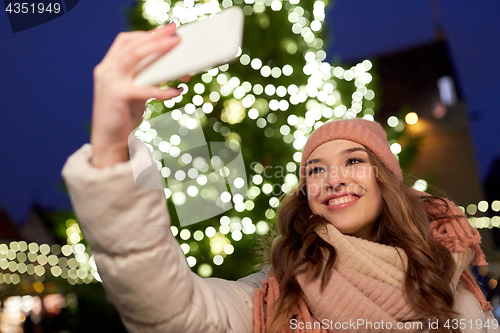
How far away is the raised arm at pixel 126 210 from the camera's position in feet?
2.02

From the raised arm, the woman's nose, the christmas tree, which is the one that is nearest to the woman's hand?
the raised arm

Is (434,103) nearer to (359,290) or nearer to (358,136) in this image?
(358,136)

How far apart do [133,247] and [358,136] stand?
3.91ft

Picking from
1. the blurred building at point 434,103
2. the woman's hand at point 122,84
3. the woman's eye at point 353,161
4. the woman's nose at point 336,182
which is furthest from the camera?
the blurred building at point 434,103

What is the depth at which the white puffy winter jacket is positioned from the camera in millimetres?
663

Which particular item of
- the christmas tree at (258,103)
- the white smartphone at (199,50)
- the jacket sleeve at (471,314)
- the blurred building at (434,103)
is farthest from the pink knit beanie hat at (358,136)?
the blurred building at (434,103)

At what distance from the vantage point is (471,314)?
1322mm

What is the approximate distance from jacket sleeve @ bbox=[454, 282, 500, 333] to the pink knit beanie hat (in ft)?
1.87

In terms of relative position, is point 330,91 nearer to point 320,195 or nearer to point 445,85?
point 320,195

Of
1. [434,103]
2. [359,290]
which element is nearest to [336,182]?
[359,290]

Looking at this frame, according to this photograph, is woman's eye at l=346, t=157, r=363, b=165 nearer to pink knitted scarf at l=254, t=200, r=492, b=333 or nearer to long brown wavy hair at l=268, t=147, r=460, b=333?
long brown wavy hair at l=268, t=147, r=460, b=333

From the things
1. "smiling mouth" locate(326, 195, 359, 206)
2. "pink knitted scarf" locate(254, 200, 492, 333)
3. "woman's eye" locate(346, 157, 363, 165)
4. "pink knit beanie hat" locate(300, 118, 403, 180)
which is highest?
"pink knit beanie hat" locate(300, 118, 403, 180)

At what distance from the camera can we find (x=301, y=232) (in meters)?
1.58

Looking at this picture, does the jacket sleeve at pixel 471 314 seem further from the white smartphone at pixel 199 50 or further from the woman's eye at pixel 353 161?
the white smartphone at pixel 199 50
